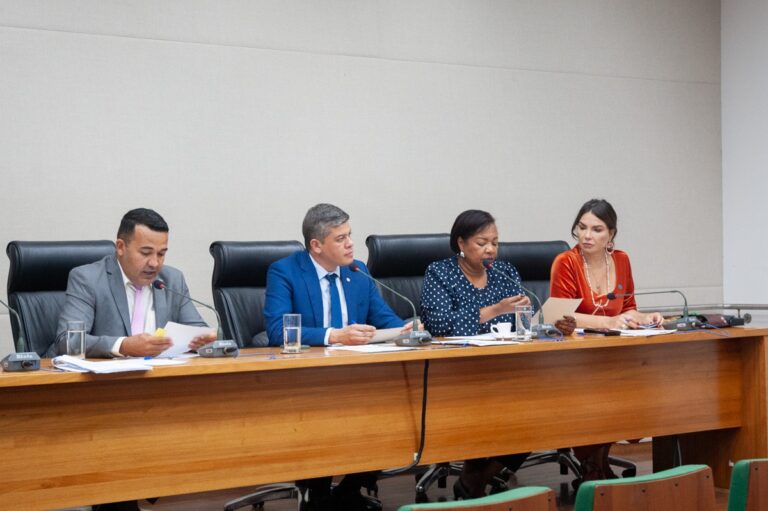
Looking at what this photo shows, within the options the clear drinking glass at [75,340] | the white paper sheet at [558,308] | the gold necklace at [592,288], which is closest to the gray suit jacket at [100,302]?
the clear drinking glass at [75,340]

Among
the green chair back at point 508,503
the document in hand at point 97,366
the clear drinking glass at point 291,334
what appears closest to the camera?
the green chair back at point 508,503

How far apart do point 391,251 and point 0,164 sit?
1.64m

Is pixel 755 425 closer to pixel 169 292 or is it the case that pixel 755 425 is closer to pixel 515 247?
pixel 515 247

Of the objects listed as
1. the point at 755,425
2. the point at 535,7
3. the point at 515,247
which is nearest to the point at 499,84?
the point at 535,7

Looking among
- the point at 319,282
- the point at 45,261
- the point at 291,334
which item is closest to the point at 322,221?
the point at 319,282

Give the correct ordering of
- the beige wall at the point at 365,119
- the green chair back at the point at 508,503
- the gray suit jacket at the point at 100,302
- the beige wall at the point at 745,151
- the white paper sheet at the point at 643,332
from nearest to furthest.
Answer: the green chair back at the point at 508,503 → the gray suit jacket at the point at 100,302 → the white paper sheet at the point at 643,332 → the beige wall at the point at 365,119 → the beige wall at the point at 745,151

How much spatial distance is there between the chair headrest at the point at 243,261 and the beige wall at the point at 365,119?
68 centimetres

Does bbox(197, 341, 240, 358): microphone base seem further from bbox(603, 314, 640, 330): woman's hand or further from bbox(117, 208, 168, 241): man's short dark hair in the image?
bbox(603, 314, 640, 330): woman's hand

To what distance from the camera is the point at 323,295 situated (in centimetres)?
344

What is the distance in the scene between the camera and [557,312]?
3.24 m

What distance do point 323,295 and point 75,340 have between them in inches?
42.3

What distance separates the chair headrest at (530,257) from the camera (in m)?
4.11

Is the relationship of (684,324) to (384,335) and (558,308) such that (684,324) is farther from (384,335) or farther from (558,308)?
(384,335)

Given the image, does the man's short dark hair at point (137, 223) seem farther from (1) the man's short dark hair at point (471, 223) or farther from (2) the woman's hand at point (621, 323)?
(2) the woman's hand at point (621, 323)
